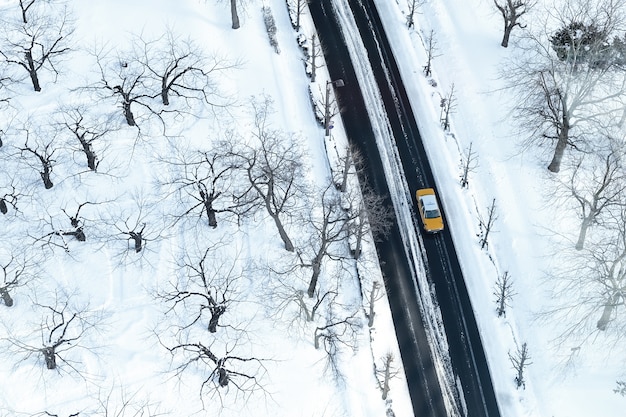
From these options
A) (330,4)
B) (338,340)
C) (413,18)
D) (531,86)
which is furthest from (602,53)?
(338,340)

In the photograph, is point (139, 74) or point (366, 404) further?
point (139, 74)

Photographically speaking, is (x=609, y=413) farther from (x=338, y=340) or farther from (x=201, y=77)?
(x=201, y=77)

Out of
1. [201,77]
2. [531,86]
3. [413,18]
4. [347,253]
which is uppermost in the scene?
[413,18]

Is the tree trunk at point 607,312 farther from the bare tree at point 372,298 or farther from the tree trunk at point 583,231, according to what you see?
the bare tree at point 372,298

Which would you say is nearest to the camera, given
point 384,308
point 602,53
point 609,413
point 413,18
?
point 609,413

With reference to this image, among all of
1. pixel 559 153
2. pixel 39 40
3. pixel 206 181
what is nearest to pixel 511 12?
pixel 559 153

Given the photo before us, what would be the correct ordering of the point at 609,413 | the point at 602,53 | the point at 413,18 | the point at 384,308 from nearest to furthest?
the point at 609,413 < the point at 384,308 < the point at 602,53 < the point at 413,18

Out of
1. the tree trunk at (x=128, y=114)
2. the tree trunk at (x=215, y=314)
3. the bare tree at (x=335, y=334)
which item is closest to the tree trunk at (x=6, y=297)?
the tree trunk at (x=215, y=314)
